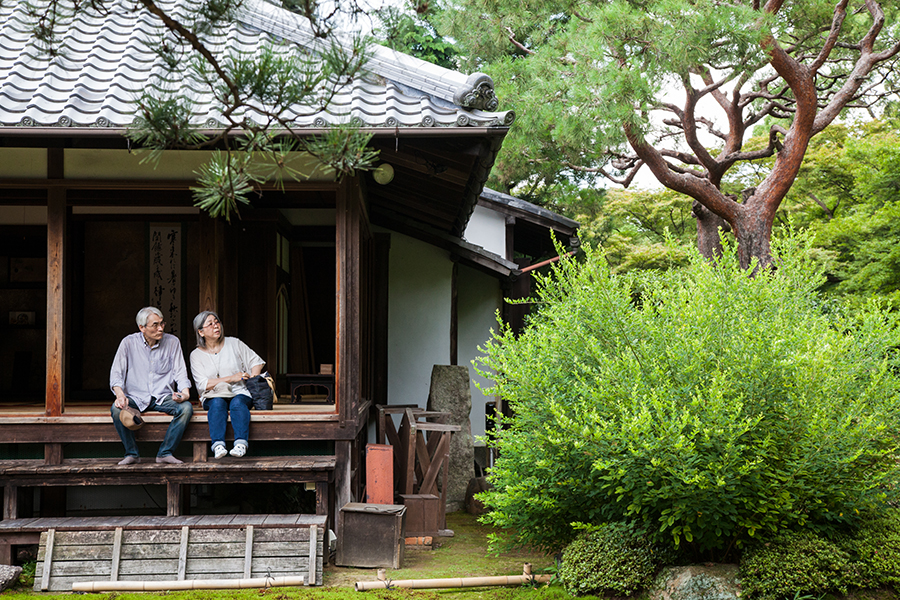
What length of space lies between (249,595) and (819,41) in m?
13.5

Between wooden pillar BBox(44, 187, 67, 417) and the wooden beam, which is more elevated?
wooden pillar BBox(44, 187, 67, 417)

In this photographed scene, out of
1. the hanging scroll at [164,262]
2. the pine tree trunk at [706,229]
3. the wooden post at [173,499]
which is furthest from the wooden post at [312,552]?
the pine tree trunk at [706,229]

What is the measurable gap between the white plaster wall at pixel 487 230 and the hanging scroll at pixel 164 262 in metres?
6.02

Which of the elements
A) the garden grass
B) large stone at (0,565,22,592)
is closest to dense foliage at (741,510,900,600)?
the garden grass

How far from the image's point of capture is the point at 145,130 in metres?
3.27

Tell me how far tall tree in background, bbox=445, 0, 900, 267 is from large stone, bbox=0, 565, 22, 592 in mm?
7699

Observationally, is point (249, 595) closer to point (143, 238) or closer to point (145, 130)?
point (145, 130)

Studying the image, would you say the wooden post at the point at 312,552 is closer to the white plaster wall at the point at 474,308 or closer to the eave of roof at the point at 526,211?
the white plaster wall at the point at 474,308

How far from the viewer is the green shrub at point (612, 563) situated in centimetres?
466

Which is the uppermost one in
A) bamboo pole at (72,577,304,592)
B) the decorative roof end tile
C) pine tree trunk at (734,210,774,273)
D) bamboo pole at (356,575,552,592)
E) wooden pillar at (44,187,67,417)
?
the decorative roof end tile

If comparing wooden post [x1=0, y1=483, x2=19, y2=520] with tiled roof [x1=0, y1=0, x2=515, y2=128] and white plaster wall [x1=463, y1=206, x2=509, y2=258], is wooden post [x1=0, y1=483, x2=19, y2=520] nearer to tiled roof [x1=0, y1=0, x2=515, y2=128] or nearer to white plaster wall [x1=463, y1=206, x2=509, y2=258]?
tiled roof [x1=0, y1=0, x2=515, y2=128]

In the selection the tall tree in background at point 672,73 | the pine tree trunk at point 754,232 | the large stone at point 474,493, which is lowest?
the large stone at point 474,493

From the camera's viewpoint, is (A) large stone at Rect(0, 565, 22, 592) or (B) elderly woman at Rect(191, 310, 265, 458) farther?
(B) elderly woman at Rect(191, 310, 265, 458)

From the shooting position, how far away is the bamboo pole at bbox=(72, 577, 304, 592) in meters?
5.03
